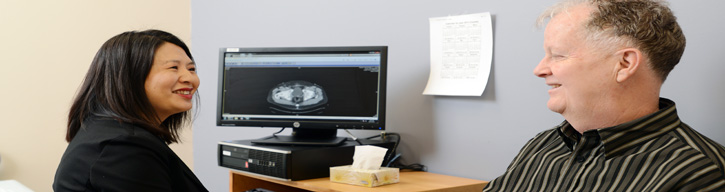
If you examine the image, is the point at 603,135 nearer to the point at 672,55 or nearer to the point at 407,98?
the point at 672,55

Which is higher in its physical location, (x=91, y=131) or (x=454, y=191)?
(x=91, y=131)

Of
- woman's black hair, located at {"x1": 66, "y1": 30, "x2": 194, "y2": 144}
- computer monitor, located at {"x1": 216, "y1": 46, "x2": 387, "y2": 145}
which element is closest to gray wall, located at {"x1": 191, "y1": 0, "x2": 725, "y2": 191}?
computer monitor, located at {"x1": 216, "y1": 46, "x2": 387, "y2": 145}

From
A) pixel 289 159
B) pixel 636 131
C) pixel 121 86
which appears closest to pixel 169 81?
pixel 121 86

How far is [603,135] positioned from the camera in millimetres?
1431

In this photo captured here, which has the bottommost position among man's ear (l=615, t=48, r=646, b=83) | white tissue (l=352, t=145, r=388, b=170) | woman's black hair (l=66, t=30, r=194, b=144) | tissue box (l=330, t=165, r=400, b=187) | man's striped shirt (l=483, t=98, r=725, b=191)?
tissue box (l=330, t=165, r=400, b=187)

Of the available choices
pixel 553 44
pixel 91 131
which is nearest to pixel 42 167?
pixel 91 131

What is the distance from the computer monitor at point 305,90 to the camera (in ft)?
7.68

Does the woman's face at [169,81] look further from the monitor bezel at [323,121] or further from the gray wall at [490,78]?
the gray wall at [490,78]

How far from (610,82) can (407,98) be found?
112 cm

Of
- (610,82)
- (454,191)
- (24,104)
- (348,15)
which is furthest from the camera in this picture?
(24,104)

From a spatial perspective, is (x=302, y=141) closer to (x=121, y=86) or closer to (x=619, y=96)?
(x=121, y=86)

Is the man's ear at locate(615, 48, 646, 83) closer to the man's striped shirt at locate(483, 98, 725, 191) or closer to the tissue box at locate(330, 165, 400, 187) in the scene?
the man's striped shirt at locate(483, 98, 725, 191)

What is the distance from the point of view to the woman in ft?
4.91

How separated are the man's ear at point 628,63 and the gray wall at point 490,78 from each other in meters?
0.36
